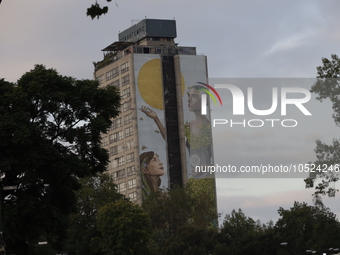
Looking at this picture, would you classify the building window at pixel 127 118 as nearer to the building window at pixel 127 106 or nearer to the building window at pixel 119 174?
the building window at pixel 127 106

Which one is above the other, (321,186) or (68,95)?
(68,95)

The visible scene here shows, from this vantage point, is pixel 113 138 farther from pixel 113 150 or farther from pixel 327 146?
pixel 327 146

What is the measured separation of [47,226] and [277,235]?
55.8 meters

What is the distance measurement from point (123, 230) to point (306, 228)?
21739 millimetres

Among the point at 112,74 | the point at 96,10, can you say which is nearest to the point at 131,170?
the point at 112,74

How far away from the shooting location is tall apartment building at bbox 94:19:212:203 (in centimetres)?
16262

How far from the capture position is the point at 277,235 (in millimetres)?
107250

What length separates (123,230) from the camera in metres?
96.3

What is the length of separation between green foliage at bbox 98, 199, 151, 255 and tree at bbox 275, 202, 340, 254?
692 inches

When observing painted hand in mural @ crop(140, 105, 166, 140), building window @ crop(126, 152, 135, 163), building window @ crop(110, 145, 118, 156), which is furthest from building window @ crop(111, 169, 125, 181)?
painted hand in mural @ crop(140, 105, 166, 140)

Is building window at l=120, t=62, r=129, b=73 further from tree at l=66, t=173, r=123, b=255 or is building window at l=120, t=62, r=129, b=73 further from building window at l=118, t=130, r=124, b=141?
tree at l=66, t=173, r=123, b=255

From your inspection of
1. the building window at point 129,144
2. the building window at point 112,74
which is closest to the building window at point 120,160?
the building window at point 129,144

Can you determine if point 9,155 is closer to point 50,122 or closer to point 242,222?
point 50,122

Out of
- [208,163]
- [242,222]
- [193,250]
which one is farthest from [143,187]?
[193,250]
